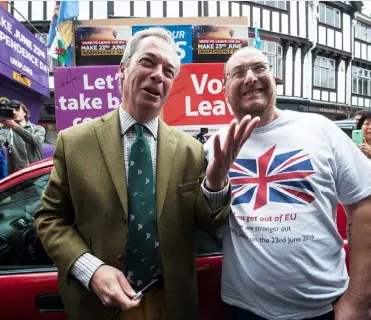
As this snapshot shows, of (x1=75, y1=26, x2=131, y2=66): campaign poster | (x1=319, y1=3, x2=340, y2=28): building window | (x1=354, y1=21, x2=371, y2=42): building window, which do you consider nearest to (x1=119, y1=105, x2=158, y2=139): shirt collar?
(x1=75, y1=26, x2=131, y2=66): campaign poster

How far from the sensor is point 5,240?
1959 mm

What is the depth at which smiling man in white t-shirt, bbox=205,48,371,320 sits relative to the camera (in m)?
1.43

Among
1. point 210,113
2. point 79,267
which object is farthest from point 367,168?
point 210,113

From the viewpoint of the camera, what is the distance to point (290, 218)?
1.44m

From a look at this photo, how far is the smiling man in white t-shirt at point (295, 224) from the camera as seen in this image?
1.43 metres

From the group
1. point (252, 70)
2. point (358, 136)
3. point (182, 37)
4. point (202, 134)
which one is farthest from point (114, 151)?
point (182, 37)

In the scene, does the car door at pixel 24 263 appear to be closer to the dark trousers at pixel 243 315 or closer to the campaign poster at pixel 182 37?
the dark trousers at pixel 243 315

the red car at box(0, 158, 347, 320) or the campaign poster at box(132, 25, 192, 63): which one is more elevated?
the campaign poster at box(132, 25, 192, 63)

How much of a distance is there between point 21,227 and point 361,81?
2279cm

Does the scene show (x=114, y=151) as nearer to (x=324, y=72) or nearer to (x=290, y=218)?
(x=290, y=218)

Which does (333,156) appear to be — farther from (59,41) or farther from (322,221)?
(59,41)

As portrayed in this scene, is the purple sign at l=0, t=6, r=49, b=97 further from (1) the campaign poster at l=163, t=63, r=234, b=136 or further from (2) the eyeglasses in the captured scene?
(2) the eyeglasses

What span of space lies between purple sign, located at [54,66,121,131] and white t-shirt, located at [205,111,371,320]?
217 cm

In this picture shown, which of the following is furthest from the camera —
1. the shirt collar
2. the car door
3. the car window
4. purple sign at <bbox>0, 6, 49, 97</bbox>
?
purple sign at <bbox>0, 6, 49, 97</bbox>
